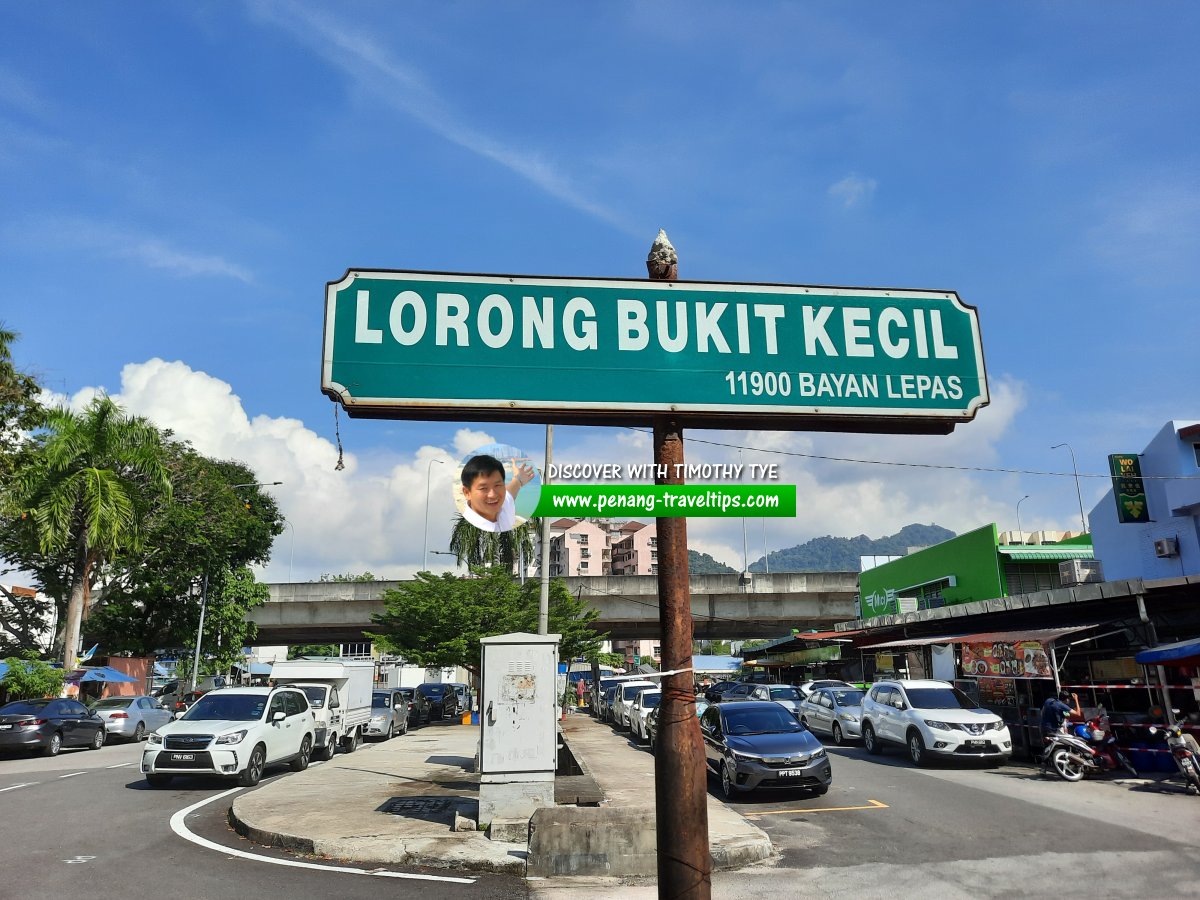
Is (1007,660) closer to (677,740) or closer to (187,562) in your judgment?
(677,740)

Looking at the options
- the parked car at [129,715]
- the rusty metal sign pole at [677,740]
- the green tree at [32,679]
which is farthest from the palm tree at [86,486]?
the rusty metal sign pole at [677,740]

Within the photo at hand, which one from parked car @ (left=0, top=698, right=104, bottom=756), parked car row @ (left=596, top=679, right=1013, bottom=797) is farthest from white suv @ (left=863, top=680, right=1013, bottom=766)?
parked car @ (left=0, top=698, right=104, bottom=756)

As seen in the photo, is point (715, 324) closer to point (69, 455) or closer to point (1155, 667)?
point (1155, 667)

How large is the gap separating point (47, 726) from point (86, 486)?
8.19 metres

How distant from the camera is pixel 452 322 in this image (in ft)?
13.3

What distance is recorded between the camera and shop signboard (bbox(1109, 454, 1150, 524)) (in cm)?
2609

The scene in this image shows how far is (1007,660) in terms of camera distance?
19.3 meters

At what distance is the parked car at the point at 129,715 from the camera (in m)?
26.6

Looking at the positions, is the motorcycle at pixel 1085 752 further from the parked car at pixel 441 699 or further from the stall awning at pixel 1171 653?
the parked car at pixel 441 699

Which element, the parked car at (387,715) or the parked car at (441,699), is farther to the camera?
the parked car at (441,699)

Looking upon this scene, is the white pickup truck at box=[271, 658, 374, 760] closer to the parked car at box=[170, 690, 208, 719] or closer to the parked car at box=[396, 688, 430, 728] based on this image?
the parked car at box=[396, 688, 430, 728]

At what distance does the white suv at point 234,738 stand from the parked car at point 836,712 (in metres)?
13.7

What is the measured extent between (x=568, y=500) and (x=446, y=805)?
10.7m

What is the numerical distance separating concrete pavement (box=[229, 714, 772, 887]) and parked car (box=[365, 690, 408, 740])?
23.8 ft
